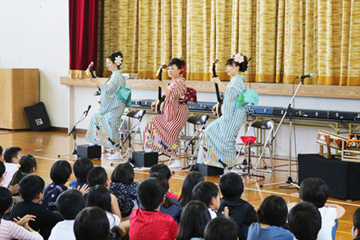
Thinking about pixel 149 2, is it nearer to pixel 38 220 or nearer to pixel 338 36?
pixel 338 36

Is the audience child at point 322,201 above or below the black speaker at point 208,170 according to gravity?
above

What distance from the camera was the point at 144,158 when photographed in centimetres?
832

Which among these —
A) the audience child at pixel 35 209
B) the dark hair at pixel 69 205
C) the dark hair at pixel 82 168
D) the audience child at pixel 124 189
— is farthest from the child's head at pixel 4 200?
the dark hair at pixel 82 168

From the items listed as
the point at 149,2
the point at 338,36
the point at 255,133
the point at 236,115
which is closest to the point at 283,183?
the point at 236,115

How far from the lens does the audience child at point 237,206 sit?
392cm

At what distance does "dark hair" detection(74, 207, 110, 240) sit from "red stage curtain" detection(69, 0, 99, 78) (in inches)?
355

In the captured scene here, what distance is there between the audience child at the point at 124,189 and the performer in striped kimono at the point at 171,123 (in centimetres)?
369

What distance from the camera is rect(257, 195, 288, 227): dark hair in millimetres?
3357

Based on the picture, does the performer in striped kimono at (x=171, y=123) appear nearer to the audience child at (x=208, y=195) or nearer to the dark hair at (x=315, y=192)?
the dark hair at (x=315, y=192)

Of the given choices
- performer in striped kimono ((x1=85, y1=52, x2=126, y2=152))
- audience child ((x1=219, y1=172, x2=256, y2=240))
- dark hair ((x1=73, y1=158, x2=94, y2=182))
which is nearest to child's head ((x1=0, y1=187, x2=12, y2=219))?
dark hair ((x1=73, y1=158, x2=94, y2=182))

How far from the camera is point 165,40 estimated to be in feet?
36.4

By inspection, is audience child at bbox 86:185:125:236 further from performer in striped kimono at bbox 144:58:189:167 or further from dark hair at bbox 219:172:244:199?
performer in striped kimono at bbox 144:58:189:167

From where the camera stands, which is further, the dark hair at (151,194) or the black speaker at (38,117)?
the black speaker at (38,117)

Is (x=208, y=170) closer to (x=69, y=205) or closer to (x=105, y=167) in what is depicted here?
(x=105, y=167)
